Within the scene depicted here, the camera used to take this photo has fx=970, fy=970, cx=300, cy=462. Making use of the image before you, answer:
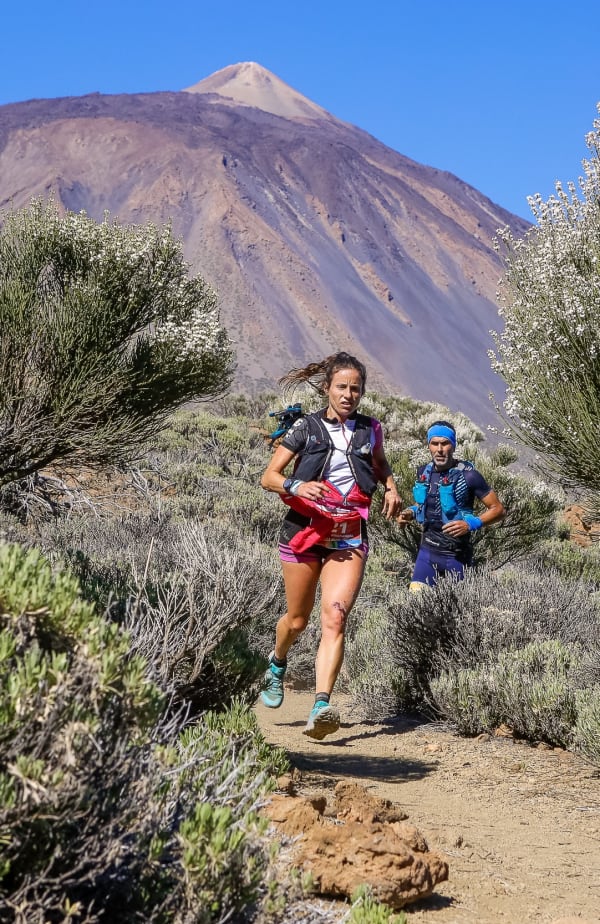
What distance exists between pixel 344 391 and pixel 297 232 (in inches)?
4227

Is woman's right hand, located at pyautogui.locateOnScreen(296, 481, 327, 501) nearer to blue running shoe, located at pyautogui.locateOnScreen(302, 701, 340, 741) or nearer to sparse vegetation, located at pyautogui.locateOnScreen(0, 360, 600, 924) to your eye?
sparse vegetation, located at pyautogui.locateOnScreen(0, 360, 600, 924)

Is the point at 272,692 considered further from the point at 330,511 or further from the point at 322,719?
the point at 330,511

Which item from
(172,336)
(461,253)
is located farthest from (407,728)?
(461,253)

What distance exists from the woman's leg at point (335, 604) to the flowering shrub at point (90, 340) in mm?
2193

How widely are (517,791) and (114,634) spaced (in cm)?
300

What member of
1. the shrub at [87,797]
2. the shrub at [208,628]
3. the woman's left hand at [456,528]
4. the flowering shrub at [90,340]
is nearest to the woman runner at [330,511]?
the shrub at [208,628]

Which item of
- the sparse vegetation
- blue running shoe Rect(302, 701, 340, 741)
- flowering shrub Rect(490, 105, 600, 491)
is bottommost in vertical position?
blue running shoe Rect(302, 701, 340, 741)

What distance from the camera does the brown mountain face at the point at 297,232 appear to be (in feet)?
303

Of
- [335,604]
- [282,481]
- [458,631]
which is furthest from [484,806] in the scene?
[458,631]

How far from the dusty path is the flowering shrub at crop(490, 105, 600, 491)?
225cm

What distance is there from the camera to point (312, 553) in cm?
473

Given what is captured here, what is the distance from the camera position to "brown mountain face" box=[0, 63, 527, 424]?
3632 inches

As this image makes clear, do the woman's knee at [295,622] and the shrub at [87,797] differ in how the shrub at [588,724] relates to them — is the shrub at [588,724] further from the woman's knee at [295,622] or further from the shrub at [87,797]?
the shrub at [87,797]

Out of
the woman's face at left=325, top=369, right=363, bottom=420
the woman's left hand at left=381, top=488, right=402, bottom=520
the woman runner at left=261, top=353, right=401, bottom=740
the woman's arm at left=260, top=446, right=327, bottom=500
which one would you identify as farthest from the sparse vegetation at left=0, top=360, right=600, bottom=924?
the woman's face at left=325, top=369, right=363, bottom=420
